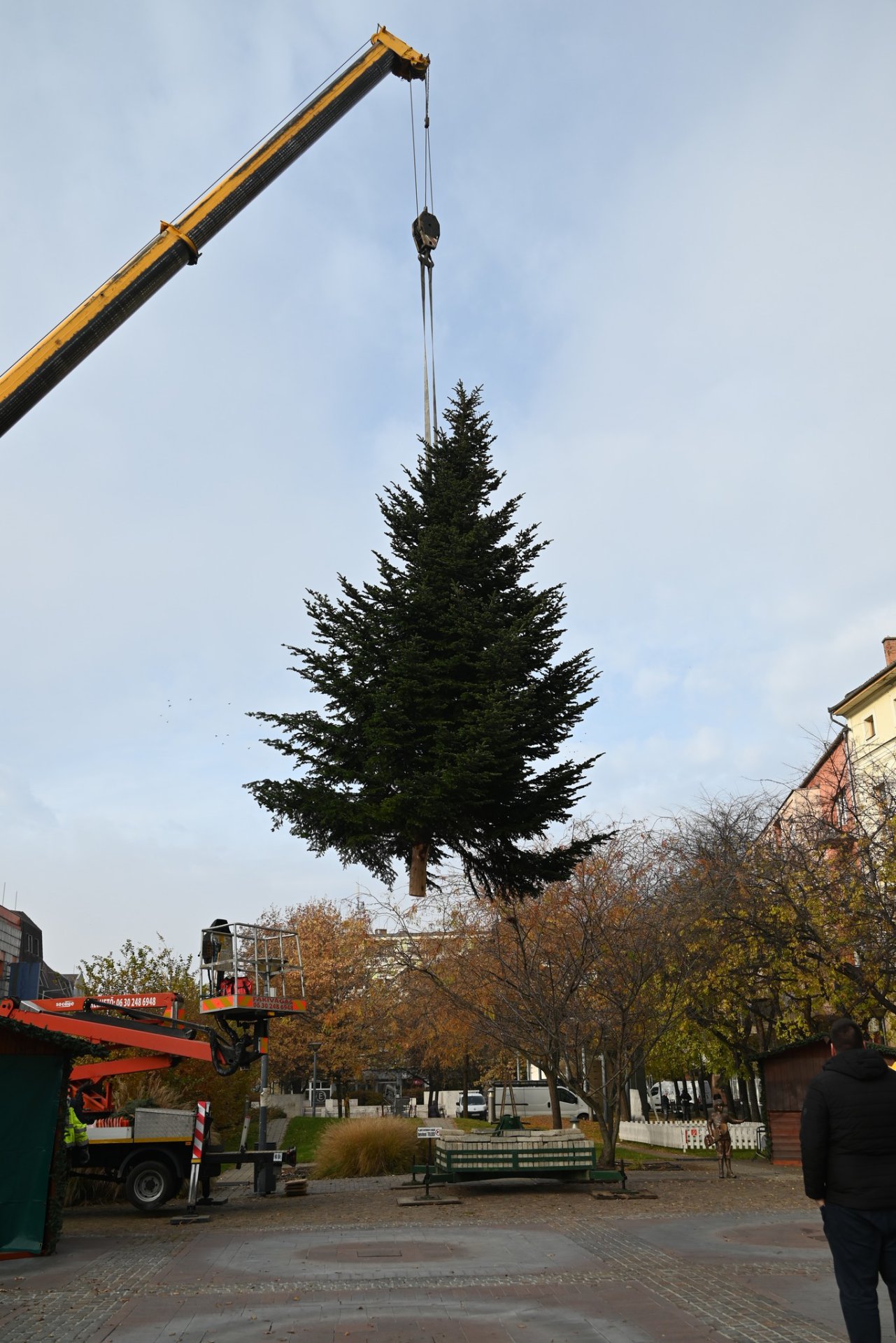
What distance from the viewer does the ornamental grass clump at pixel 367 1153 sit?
74.3ft

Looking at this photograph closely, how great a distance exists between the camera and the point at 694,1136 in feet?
95.9

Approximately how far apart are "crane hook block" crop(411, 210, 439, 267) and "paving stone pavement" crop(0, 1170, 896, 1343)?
21.1 meters

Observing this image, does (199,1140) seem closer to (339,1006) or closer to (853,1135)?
(853,1135)

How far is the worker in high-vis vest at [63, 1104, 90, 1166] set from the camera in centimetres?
1761

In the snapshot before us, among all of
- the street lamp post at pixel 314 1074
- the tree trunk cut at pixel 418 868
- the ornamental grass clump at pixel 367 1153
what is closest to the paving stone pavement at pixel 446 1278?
the ornamental grass clump at pixel 367 1153

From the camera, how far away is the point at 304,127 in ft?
68.1

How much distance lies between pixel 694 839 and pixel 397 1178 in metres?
16.5

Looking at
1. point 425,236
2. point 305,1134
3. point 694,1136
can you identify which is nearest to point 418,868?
point 694,1136

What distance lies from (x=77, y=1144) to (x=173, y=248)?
1468 cm

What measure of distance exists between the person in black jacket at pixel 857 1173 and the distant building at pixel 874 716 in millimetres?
37668

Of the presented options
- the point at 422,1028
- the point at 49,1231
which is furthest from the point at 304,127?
the point at 422,1028

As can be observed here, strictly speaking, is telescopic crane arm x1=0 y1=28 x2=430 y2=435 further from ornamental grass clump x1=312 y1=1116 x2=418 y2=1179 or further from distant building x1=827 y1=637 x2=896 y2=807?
distant building x1=827 y1=637 x2=896 y2=807

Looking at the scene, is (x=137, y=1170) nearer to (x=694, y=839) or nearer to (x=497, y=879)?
(x=497, y=879)

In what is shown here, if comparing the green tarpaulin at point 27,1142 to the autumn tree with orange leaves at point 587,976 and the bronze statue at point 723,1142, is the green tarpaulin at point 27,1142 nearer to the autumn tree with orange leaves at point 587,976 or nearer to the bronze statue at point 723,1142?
the autumn tree with orange leaves at point 587,976
